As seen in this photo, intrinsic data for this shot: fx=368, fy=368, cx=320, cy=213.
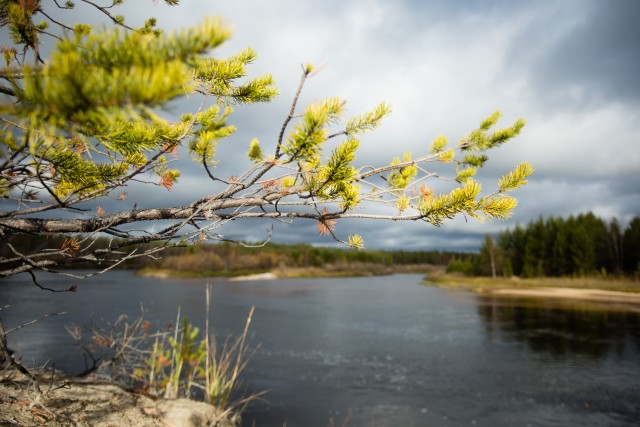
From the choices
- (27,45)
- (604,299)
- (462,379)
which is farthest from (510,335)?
(604,299)

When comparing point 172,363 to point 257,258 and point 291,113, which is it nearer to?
point 291,113

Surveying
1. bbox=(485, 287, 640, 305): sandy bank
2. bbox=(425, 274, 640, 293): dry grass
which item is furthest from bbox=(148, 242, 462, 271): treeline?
bbox=(485, 287, 640, 305): sandy bank

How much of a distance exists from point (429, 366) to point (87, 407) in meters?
13.0

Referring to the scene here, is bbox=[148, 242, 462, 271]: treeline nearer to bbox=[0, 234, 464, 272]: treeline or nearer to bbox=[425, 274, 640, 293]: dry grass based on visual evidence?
bbox=[0, 234, 464, 272]: treeline

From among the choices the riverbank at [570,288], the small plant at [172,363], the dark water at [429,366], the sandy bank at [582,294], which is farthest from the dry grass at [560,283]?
the small plant at [172,363]

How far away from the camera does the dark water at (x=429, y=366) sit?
31.1 feet

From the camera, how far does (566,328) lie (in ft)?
70.4

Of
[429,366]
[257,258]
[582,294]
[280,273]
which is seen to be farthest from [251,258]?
[429,366]

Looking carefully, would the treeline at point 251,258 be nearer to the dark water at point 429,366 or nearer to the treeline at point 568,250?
the treeline at point 568,250

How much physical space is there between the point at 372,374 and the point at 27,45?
1307 centimetres

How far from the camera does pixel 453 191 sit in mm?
1991

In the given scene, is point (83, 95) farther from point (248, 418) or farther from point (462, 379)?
point (462, 379)

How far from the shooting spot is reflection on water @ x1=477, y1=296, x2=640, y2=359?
53.7 feet

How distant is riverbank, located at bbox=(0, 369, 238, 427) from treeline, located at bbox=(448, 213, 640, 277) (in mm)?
61040
